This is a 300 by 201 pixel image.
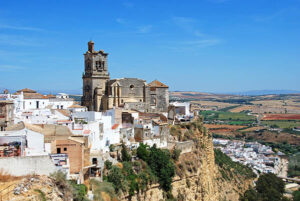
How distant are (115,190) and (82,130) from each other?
4.82 m

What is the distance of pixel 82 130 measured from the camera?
2448cm

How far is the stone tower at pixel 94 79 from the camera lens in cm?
4003

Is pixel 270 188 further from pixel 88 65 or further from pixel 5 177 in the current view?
pixel 5 177

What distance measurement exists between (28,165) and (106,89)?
80.7 ft

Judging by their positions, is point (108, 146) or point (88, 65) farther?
point (88, 65)

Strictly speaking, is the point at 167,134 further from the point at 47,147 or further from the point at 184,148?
the point at 47,147

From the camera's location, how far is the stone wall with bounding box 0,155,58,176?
53.2 feet

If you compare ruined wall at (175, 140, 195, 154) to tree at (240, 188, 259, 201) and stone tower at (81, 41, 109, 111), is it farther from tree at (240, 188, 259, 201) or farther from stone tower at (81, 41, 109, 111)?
stone tower at (81, 41, 109, 111)

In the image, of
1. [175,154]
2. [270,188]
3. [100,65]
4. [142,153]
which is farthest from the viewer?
[270,188]

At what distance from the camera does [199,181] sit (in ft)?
111

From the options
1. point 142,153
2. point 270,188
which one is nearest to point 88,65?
point 142,153

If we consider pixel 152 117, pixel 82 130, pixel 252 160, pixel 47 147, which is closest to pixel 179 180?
pixel 152 117

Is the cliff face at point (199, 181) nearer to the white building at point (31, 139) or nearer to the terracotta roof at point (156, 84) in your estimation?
the white building at point (31, 139)

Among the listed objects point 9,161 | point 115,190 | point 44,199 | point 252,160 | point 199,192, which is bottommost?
point 252,160
